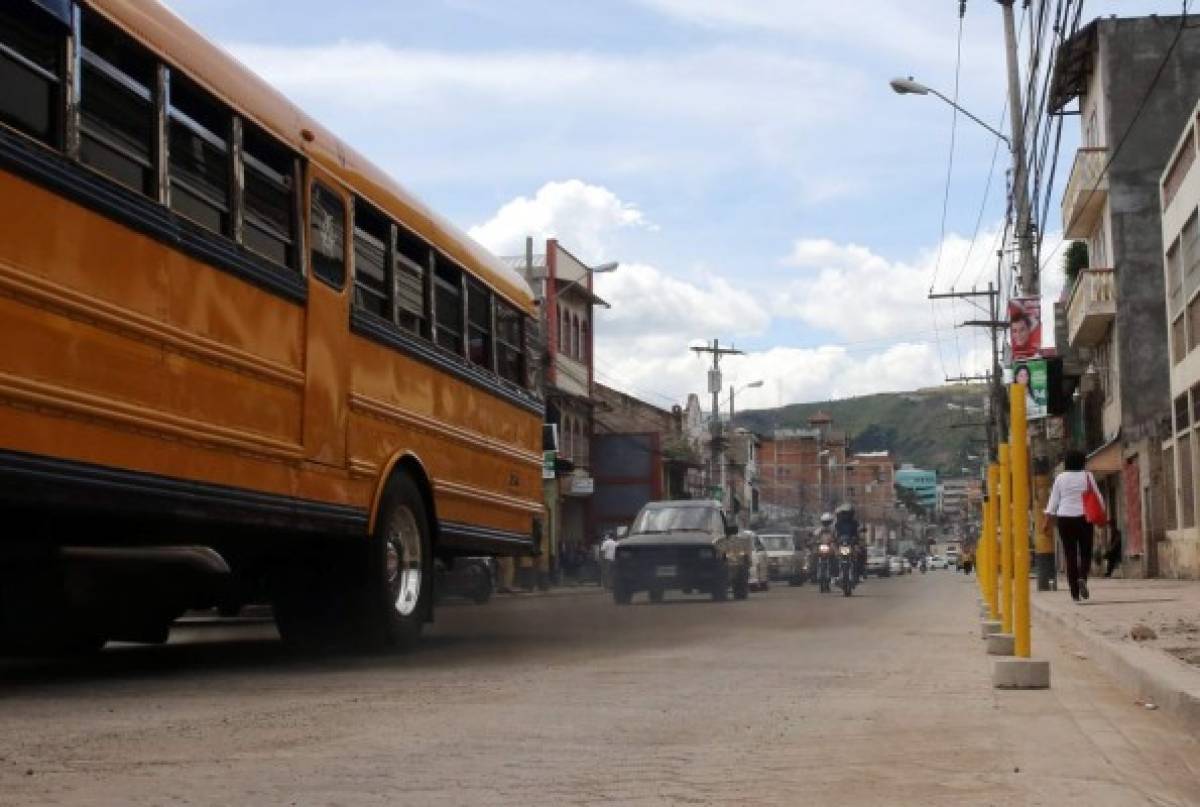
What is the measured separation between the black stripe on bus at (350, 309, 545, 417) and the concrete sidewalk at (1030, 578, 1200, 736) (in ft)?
15.9

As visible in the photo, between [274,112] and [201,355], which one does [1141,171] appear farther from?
[201,355]

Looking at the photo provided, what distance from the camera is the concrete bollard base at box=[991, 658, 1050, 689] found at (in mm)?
8445

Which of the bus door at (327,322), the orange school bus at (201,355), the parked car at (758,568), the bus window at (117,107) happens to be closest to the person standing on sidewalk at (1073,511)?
the orange school bus at (201,355)

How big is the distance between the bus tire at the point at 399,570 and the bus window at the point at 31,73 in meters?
4.07

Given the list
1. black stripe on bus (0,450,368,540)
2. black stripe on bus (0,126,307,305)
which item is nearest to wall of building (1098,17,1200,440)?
black stripe on bus (0,450,368,540)

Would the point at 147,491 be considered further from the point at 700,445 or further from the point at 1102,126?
the point at 700,445

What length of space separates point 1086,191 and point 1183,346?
9401 mm

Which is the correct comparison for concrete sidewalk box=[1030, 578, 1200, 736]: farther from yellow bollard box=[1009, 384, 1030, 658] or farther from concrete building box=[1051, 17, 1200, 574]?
concrete building box=[1051, 17, 1200, 574]

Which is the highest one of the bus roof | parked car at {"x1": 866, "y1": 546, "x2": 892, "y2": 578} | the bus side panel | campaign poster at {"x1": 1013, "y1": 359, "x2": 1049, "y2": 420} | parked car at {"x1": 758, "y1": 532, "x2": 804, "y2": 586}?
the bus roof

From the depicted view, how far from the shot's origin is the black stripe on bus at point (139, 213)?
7.04 metres

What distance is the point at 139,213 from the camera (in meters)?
7.93

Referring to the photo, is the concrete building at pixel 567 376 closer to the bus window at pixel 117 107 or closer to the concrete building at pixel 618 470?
the concrete building at pixel 618 470

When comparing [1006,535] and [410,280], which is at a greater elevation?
[410,280]

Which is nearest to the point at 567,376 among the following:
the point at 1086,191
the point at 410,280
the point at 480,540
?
the point at 1086,191
